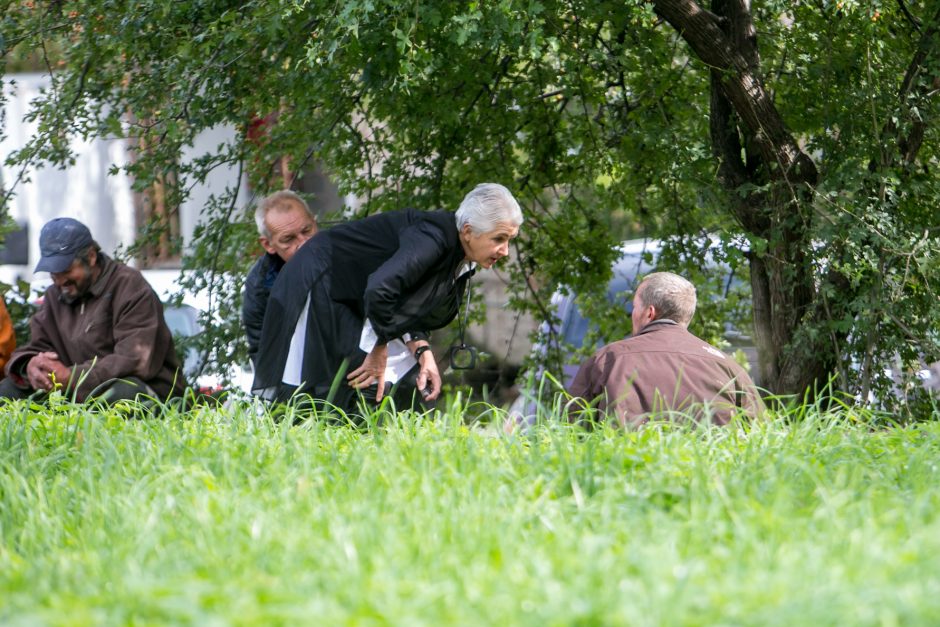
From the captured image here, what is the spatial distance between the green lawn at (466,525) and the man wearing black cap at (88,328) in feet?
5.55

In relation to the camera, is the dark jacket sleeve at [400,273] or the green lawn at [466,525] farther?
the dark jacket sleeve at [400,273]

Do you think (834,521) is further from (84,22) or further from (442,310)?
(84,22)

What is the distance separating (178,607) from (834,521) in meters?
1.55

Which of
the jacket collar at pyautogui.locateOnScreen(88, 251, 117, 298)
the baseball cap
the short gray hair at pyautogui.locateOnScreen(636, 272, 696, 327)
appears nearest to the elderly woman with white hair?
the short gray hair at pyautogui.locateOnScreen(636, 272, 696, 327)

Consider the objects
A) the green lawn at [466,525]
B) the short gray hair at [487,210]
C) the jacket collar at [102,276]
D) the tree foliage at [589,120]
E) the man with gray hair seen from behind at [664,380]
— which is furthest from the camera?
the jacket collar at [102,276]

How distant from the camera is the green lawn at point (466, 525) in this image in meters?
2.50

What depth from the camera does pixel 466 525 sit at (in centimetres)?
301

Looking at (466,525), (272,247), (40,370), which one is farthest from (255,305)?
(466,525)

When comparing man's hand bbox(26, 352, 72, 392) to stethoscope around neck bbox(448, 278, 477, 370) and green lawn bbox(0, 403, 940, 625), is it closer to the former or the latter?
green lawn bbox(0, 403, 940, 625)

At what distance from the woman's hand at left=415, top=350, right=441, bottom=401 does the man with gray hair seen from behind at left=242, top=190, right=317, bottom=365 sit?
88cm

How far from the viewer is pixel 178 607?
2445mm

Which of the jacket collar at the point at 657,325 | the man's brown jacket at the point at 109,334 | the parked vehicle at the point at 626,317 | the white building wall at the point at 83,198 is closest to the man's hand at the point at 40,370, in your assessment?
the man's brown jacket at the point at 109,334

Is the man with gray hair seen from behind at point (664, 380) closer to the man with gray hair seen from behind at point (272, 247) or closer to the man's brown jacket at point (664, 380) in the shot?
the man's brown jacket at point (664, 380)

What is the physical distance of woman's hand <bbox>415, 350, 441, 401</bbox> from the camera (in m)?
5.31
